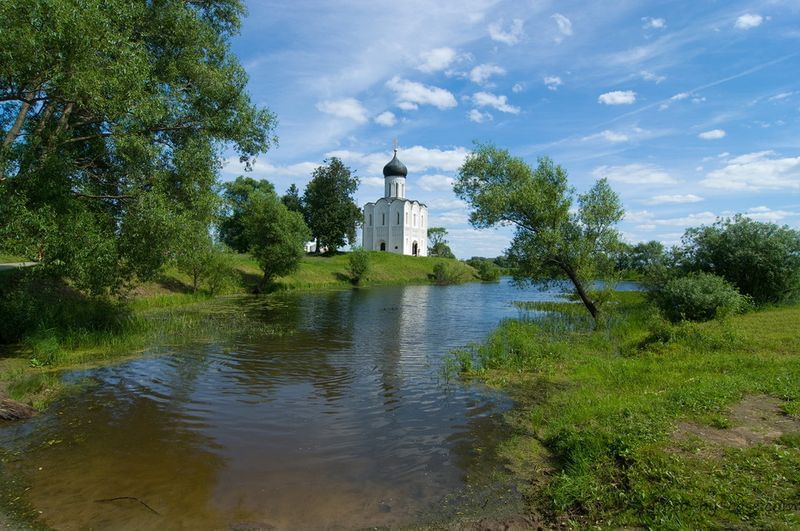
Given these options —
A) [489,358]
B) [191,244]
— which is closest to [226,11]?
[191,244]

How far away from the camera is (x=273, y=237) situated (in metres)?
42.7

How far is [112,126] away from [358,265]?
44.0 meters

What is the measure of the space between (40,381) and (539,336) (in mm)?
15859

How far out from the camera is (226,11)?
63.5ft

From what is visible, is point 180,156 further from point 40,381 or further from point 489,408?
point 489,408

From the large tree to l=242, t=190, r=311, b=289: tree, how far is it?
908 inches

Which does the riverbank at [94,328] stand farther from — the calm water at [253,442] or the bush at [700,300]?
the bush at [700,300]

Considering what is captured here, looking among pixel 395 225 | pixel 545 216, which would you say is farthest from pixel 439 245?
pixel 545 216

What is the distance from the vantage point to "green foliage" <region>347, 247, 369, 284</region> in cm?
5834

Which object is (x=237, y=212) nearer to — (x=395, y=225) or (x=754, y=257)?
(x=395, y=225)

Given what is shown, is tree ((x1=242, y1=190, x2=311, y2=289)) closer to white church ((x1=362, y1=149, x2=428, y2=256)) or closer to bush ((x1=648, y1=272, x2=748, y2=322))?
bush ((x1=648, y1=272, x2=748, y2=322))

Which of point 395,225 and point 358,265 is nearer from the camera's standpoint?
point 358,265

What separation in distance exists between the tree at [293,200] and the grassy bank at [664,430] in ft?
228

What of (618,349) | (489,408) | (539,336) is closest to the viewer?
(489,408)
